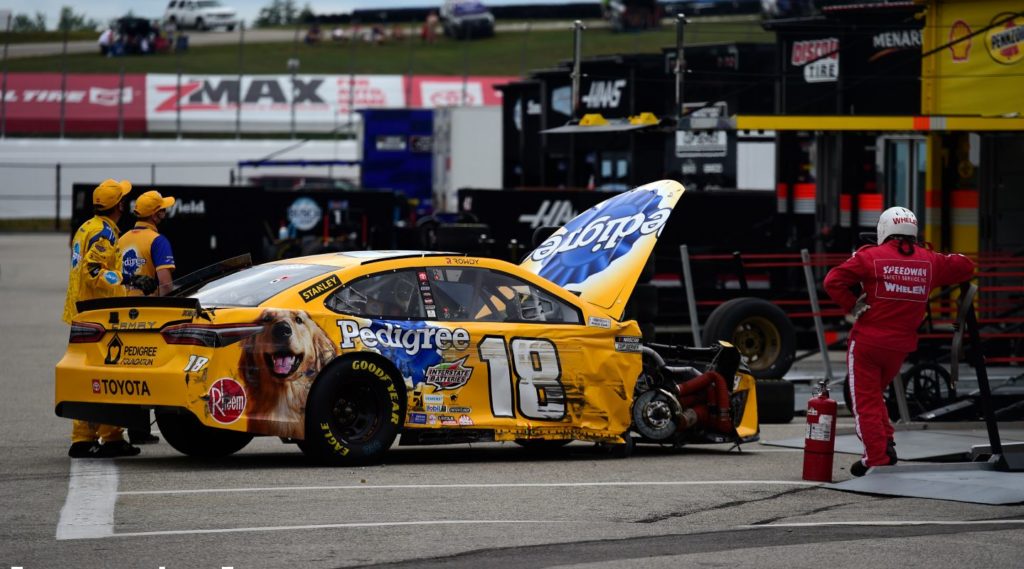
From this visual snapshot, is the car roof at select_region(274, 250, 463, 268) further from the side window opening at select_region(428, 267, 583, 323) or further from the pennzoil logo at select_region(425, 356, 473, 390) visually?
the pennzoil logo at select_region(425, 356, 473, 390)

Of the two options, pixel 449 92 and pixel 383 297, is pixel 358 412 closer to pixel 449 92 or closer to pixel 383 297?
pixel 383 297

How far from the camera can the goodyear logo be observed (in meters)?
10.6

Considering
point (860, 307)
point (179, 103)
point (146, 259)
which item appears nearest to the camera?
point (860, 307)

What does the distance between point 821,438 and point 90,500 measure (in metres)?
4.57

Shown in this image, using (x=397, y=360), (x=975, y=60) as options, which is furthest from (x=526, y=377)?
(x=975, y=60)

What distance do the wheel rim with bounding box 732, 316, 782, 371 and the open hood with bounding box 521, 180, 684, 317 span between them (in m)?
4.12

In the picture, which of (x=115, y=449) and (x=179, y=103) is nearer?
(x=115, y=449)

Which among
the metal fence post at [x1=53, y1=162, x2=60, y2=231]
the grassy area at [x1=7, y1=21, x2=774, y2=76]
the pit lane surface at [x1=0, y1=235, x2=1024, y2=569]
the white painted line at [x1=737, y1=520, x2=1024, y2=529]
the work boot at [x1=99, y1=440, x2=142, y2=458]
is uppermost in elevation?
the grassy area at [x1=7, y1=21, x2=774, y2=76]

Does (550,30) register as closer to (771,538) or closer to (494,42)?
(494,42)

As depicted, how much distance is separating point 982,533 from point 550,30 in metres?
89.4

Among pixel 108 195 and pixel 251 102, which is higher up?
pixel 251 102

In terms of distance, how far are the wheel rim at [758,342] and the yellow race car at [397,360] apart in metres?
4.18

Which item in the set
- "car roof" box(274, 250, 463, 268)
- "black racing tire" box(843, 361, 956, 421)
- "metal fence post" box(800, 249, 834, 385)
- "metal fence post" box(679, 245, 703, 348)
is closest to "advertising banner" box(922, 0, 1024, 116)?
"metal fence post" box(800, 249, 834, 385)

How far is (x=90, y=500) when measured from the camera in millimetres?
9234
